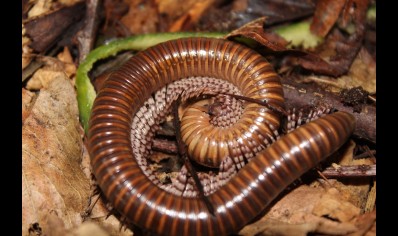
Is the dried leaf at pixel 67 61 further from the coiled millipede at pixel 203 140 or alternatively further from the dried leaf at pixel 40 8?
the coiled millipede at pixel 203 140

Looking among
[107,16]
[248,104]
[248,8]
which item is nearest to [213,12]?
[248,8]


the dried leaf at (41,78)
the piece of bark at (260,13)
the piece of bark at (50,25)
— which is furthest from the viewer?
the piece of bark at (260,13)

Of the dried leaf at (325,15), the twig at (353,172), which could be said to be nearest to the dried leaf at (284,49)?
the dried leaf at (325,15)

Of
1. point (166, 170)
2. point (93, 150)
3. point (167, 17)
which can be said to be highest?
point (167, 17)

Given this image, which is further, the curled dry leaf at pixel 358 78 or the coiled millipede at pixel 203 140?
the curled dry leaf at pixel 358 78

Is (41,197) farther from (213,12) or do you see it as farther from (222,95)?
(213,12)
